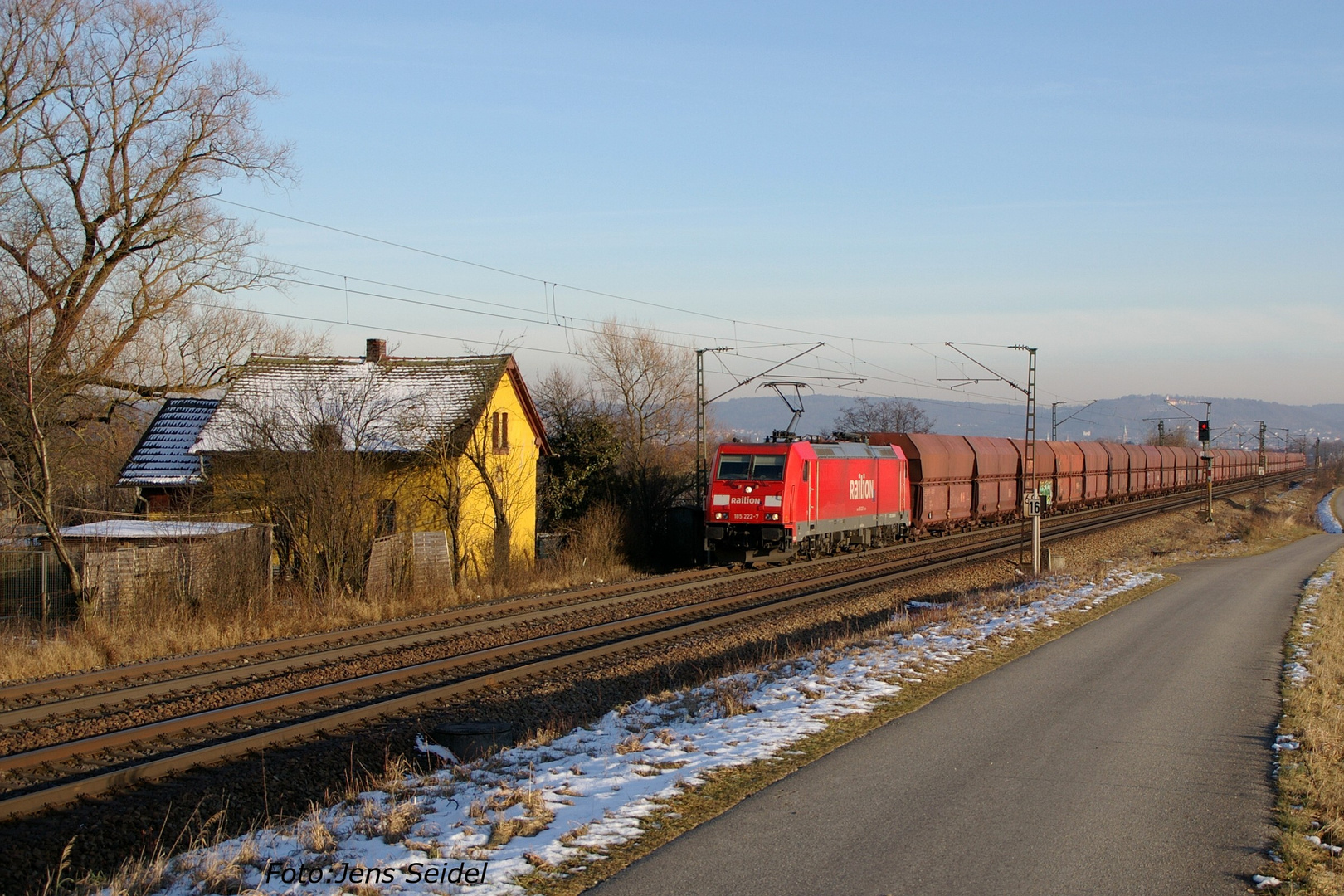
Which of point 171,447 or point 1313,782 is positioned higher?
point 171,447

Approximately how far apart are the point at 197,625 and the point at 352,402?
742 cm

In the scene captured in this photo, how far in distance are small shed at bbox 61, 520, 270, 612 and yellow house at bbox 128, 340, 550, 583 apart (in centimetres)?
212

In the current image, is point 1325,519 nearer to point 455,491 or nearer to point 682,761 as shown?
point 455,491

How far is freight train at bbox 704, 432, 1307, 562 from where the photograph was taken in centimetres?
2641

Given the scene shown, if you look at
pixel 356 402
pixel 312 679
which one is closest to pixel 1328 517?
pixel 356 402

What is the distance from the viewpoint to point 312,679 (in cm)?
1334

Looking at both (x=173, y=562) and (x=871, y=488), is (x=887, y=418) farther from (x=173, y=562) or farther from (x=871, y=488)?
(x=173, y=562)

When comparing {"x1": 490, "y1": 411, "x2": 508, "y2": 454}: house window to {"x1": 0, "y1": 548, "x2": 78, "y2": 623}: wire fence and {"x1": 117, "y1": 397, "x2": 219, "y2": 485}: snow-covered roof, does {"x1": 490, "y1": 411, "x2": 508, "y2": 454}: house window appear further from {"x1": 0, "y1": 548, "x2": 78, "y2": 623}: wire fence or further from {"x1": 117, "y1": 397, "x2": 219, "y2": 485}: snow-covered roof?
{"x1": 0, "y1": 548, "x2": 78, "y2": 623}: wire fence

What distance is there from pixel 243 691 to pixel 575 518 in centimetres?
1989

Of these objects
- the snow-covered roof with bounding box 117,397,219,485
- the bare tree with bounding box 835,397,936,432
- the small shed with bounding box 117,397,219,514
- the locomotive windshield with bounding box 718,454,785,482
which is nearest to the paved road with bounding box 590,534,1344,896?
the locomotive windshield with bounding box 718,454,785,482

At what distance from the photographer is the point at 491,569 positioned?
25016 mm

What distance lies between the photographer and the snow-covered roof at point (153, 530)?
1876 centimetres

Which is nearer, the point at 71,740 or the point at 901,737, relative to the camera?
the point at 901,737

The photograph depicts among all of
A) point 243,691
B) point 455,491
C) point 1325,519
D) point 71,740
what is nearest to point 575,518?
point 455,491
